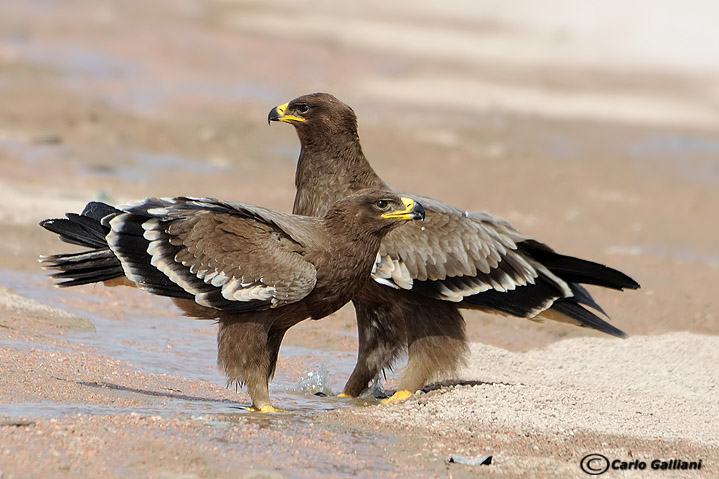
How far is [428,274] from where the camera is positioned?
804 centimetres

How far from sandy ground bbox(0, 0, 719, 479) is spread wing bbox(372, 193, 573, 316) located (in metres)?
0.64

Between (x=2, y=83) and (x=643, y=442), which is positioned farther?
(x=2, y=83)

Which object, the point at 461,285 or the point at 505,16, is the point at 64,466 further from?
the point at 505,16

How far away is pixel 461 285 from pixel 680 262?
289 inches

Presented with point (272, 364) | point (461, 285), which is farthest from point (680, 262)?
point (272, 364)

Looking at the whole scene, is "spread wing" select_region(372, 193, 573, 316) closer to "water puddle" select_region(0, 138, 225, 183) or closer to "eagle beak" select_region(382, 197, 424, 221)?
"eagle beak" select_region(382, 197, 424, 221)

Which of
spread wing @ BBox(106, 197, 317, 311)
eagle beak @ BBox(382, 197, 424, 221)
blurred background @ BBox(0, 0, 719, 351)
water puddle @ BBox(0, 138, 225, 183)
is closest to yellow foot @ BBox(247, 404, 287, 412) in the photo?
spread wing @ BBox(106, 197, 317, 311)

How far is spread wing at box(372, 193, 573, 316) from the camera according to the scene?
7.99 m

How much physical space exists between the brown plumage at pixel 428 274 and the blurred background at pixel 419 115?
83.0 inches

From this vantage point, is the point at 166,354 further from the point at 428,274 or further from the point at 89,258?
the point at 428,274

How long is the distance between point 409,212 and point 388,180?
474 inches

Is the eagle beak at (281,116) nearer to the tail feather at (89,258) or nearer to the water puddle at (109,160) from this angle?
the tail feather at (89,258)

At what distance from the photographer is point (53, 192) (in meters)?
15.8

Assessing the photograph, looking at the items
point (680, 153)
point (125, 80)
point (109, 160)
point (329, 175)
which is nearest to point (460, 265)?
point (329, 175)
